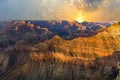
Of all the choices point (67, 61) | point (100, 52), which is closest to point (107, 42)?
point (100, 52)

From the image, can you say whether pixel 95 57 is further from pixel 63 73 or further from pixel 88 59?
pixel 63 73

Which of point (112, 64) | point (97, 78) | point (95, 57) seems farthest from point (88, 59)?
point (97, 78)

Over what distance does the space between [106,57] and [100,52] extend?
4897mm

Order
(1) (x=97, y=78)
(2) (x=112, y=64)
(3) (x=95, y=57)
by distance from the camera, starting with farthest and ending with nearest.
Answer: (3) (x=95, y=57) → (2) (x=112, y=64) → (1) (x=97, y=78)

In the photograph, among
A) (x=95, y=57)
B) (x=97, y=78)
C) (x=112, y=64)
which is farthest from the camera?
(x=95, y=57)

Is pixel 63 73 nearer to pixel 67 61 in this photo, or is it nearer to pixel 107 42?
pixel 67 61

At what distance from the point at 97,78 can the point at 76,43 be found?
71.3m

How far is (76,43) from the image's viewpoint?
199 meters

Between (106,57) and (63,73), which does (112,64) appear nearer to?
(106,57)

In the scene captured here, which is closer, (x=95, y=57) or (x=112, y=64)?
(x=112, y=64)

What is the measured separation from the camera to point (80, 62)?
194m

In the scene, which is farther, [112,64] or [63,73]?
[63,73]

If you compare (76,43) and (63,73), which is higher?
(76,43)

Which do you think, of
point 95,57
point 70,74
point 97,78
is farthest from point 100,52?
point 97,78
